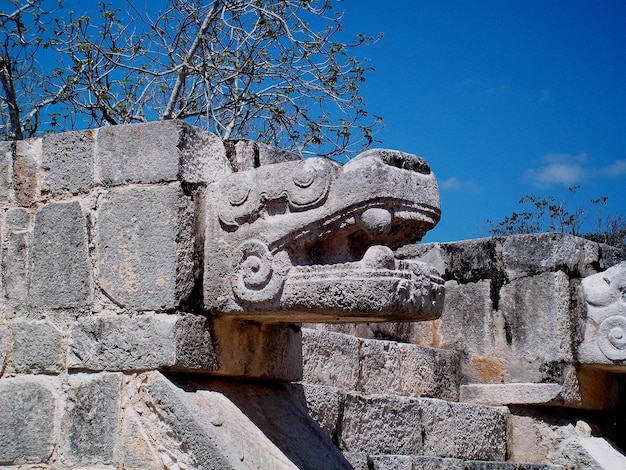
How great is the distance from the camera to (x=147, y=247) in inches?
146

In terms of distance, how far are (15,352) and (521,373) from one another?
3554mm

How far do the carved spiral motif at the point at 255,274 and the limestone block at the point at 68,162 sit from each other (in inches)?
28.6

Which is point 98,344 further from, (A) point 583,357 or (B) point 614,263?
(B) point 614,263

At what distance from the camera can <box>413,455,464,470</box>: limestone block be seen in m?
4.83

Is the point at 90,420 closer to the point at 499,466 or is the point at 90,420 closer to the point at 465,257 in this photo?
the point at 499,466

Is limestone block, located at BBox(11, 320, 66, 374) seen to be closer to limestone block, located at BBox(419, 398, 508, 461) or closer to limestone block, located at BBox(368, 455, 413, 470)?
Answer: limestone block, located at BBox(368, 455, 413, 470)

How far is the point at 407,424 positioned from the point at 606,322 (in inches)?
67.6

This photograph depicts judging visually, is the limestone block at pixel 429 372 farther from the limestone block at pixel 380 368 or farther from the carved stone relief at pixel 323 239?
the carved stone relief at pixel 323 239

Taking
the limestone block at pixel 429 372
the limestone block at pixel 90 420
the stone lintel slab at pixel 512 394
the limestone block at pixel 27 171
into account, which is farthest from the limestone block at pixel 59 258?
the stone lintel slab at pixel 512 394

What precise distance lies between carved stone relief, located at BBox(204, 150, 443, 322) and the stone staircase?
1.16 m

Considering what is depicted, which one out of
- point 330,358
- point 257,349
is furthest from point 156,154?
point 330,358

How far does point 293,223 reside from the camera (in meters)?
3.59

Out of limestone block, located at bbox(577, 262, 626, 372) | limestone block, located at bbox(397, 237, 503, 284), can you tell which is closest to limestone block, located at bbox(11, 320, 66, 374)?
limestone block, located at bbox(397, 237, 503, 284)

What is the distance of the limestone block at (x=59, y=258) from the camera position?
3.82 metres
